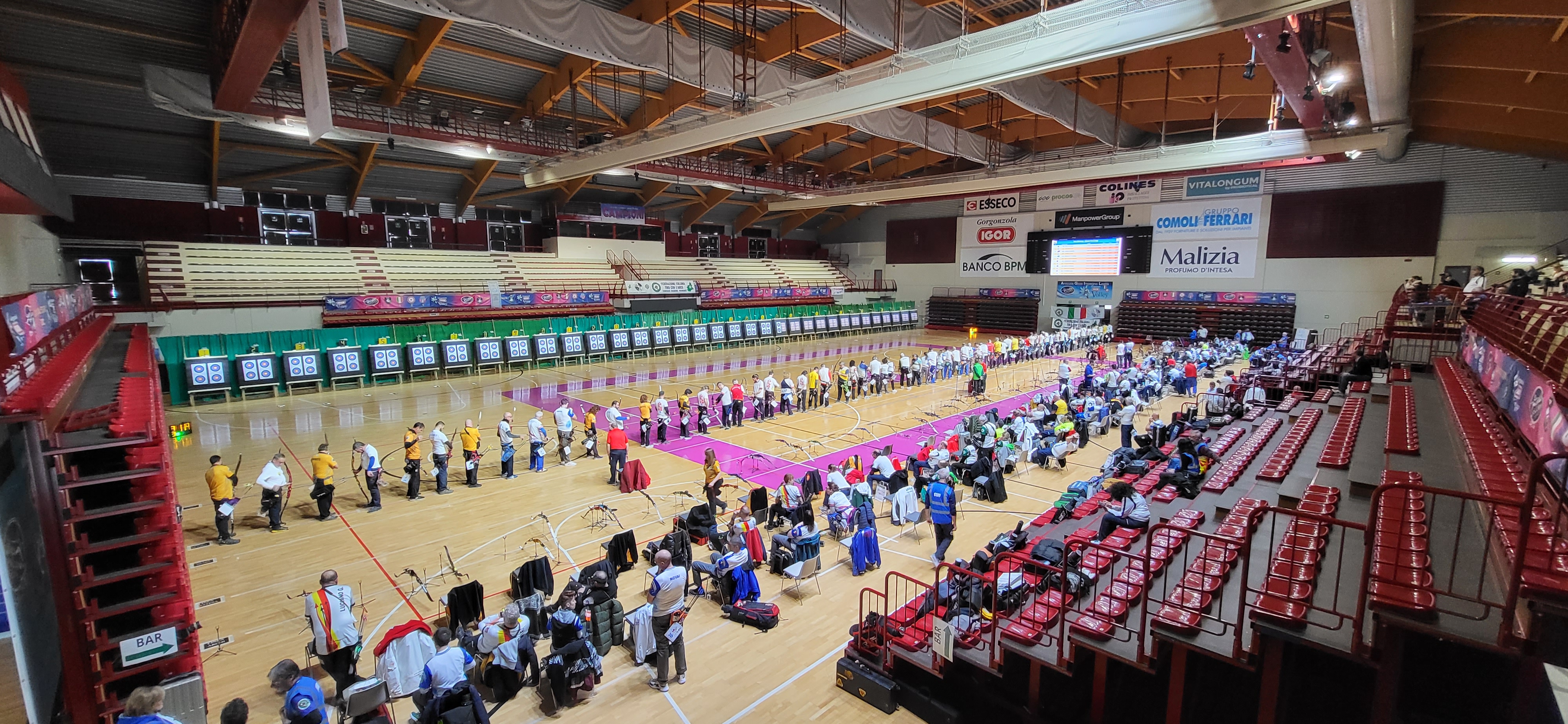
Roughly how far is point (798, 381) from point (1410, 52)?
14397 mm

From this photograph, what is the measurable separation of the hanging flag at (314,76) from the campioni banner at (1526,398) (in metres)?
12.9

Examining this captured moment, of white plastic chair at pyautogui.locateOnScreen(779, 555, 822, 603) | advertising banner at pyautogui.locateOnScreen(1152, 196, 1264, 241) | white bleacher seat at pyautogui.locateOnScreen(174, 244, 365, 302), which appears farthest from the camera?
advertising banner at pyautogui.locateOnScreen(1152, 196, 1264, 241)

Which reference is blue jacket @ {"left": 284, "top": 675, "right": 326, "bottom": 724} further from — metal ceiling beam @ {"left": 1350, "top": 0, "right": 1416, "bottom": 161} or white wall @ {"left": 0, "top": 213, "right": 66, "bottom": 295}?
metal ceiling beam @ {"left": 1350, "top": 0, "right": 1416, "bottom": 161}

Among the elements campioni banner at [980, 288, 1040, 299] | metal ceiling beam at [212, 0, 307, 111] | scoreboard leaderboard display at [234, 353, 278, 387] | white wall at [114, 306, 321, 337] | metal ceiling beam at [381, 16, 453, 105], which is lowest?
scoreboard leaderboard display at [234, 353, 278, 387]

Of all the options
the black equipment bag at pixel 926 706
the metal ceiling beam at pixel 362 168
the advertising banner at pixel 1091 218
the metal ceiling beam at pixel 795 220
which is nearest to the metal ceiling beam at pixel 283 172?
the metal ceiling beam at pixel 362 168

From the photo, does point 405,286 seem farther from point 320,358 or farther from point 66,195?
point 66,195

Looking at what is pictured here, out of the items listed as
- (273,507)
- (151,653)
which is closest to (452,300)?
(273,507)

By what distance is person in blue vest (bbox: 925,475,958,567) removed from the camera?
29.5ft

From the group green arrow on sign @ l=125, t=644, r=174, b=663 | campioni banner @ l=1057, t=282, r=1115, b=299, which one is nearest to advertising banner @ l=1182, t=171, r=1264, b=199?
campioni banner @ l=1057, t=282, r=1115, b=299

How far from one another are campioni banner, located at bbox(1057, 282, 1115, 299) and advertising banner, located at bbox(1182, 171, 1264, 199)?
618 cm

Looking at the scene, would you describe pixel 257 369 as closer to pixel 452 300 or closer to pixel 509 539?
pixel 452 300

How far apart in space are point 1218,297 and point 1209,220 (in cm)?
395

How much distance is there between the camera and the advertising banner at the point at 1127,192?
112 ft

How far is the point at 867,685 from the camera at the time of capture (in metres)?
6.28
